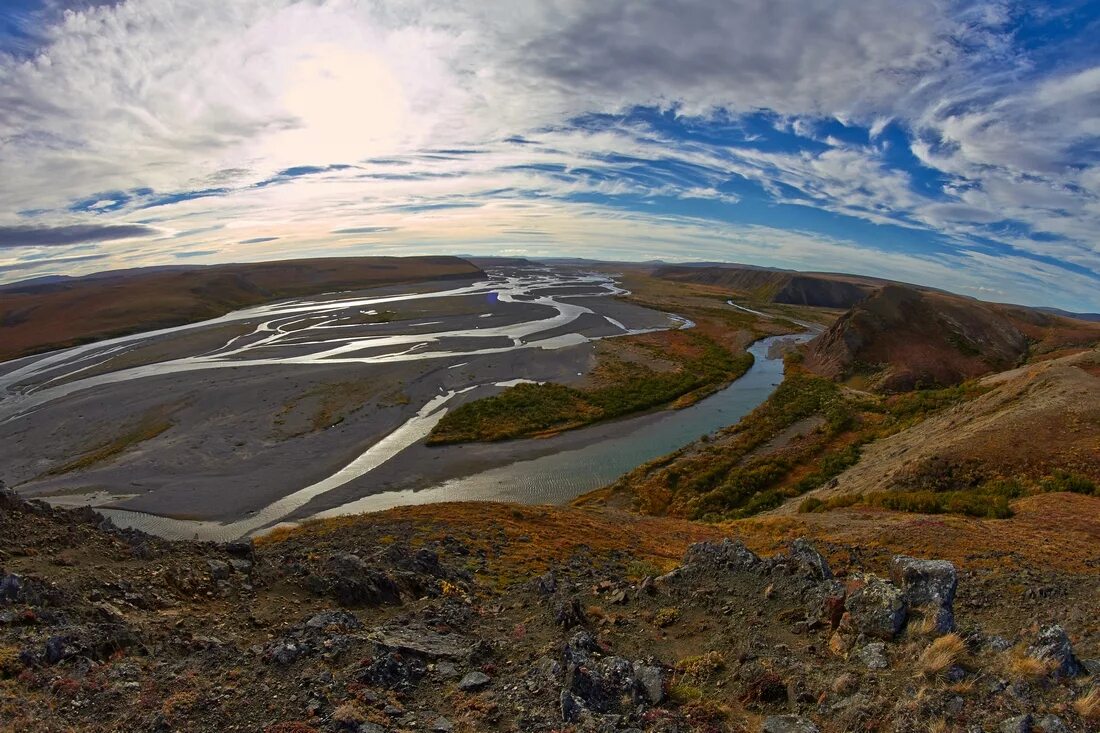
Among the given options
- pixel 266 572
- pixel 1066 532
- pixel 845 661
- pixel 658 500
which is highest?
pixel 845 661

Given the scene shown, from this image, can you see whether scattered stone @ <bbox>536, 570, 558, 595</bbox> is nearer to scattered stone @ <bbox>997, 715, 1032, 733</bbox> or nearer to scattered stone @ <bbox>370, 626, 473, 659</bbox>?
scattered stone @ <bbox>370, 626, 473, 659</bbox>

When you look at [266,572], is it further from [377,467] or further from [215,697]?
[377,467]

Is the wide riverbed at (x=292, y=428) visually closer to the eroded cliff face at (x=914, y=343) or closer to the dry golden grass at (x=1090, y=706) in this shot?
the eroded cliff face at (x=914, y=343)

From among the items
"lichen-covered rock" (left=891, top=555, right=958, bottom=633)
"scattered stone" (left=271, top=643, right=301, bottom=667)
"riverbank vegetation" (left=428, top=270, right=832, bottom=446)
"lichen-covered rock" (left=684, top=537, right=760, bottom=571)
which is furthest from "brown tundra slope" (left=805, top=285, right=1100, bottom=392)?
"scattered stone" (left=271, top=643, right=301, bottom=667)

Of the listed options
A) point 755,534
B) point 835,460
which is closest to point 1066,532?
point 755,534

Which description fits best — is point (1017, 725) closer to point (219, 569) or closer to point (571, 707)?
point (571, 707)

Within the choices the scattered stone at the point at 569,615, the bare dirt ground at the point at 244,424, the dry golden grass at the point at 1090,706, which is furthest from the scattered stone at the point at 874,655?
the bare dirt ground at the point at 244,424
